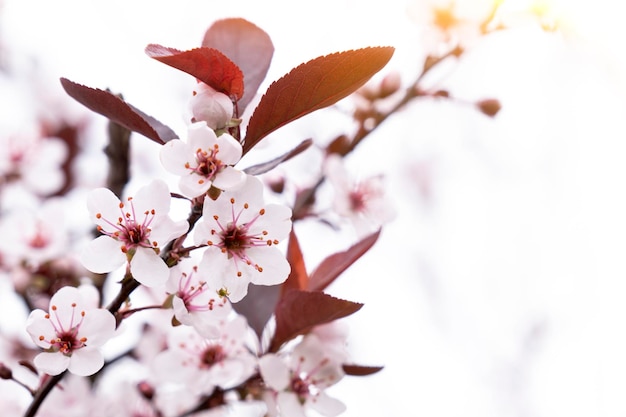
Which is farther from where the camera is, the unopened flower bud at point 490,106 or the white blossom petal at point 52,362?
the unopened flower bud at point 490,106

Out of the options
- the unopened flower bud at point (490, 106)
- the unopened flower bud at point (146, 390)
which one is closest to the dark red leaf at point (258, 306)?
the unopened flower bud at point (146, 390)

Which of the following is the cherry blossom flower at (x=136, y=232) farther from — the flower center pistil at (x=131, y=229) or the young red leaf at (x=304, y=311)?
the young red leaf at (x=304, y=311)

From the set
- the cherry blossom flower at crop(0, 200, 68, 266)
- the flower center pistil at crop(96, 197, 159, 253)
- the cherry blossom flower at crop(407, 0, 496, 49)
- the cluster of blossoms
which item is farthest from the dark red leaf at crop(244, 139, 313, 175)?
the cherry blossom flower at crop(0, 200, 68, 266)

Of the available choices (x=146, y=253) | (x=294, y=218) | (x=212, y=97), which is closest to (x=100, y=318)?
(x=146, y=253)

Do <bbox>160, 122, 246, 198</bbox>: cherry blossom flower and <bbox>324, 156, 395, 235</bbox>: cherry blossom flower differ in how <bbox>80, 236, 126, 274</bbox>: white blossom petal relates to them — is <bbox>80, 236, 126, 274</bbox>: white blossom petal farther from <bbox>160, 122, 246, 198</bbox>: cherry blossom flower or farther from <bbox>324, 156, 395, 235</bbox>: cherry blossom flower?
<bbox>324, 156, 395, 235</bbox>: cherry blossom flower

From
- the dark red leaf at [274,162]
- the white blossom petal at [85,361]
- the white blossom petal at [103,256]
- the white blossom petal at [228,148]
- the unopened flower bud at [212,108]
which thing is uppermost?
the unopened flower bud at [212,108]

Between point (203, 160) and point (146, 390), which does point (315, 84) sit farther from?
point (146, 390)

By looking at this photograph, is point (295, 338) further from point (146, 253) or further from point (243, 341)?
point (146, 253)
